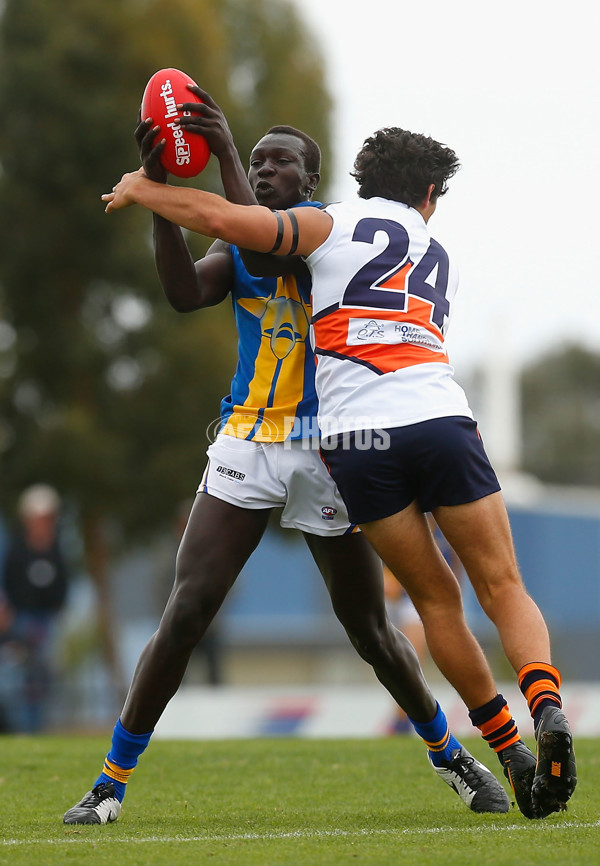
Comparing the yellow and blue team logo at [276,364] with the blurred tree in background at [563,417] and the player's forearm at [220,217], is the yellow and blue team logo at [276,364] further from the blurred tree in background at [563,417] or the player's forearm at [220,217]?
the blurred tree in background at [563,417]

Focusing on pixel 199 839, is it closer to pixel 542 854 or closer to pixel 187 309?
pixel 542 854

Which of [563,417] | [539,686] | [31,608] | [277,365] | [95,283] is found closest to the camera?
[539,686]

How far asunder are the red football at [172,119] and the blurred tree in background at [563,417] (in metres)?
59.2

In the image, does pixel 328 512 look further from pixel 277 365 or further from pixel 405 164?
A: pixel 405 164

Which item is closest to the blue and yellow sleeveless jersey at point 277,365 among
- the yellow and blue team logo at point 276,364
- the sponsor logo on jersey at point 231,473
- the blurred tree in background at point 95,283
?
the yellow and blue team logo at point 276,364

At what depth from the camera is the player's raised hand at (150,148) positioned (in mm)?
4676

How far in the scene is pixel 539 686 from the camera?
430 cm

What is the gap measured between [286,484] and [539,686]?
1249 millimetres

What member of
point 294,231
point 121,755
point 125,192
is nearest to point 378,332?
point 294,231

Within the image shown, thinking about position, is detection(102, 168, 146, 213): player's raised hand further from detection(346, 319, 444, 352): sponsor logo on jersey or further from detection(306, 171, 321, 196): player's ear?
detection(346, 319, 444, 352): sponsor logo on jersey

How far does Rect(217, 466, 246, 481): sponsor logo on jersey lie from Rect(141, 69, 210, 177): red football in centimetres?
114

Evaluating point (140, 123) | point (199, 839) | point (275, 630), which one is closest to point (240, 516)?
point (199, 839)

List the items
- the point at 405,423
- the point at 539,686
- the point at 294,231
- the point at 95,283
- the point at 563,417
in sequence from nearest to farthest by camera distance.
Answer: the point at 539,686 < the point at 405,423 < the point at 294,231 < the point at 95,283 < the point at 563,417

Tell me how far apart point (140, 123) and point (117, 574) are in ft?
77.5
